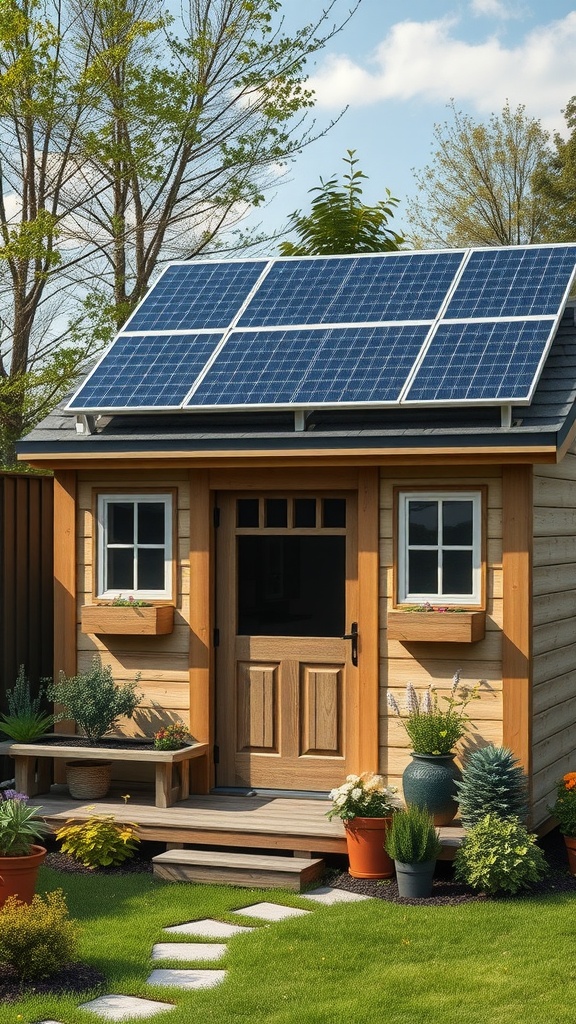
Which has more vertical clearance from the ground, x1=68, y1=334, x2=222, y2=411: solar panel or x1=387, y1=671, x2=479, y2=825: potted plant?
x1=68, y1=334, x2=222, y2=411: solar panel

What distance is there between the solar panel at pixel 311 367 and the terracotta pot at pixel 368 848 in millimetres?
2915

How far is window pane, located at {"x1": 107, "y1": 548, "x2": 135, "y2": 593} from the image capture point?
387 inches

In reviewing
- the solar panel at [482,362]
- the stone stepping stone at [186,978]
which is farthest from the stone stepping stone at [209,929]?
the solar panel at [482,362]

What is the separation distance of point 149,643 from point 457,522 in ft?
8.72

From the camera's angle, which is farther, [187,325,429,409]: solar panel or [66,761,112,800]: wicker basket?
[66,761,112,800]: wicker basket

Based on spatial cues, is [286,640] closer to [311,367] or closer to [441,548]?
[441,548]

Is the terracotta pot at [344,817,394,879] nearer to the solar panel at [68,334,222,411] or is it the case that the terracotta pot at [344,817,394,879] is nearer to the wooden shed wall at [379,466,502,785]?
the wooden shed wall at [379,466,502,785]

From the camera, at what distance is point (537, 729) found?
902cm

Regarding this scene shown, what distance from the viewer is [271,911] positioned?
25.0ft

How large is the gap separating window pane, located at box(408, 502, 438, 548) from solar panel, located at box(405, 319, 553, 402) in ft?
2.76

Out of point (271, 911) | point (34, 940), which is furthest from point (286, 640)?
point (34, 940)

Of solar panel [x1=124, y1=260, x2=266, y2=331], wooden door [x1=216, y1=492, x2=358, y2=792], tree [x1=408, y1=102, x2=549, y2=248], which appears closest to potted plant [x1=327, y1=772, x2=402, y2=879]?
wooden door [x1=216, y1=492, x2=358, y2=792]

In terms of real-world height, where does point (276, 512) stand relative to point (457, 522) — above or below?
above

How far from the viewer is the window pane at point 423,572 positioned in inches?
351
